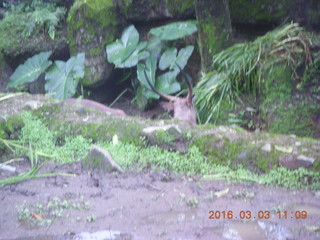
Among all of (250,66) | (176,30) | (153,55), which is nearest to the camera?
(250,66)

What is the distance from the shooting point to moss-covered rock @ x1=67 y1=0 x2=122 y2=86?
7129 millimetres

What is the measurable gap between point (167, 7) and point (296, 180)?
4596 mm

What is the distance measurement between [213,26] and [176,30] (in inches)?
34.7

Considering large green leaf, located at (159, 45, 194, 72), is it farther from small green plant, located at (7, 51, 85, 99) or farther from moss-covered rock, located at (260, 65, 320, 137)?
moss-covered rock, located at (260, 65, 320, 137)

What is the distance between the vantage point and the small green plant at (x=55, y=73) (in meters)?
6.60

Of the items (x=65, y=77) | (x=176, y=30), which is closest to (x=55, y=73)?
(x=65, y=77)

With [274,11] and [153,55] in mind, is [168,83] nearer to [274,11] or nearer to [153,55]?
[153,55]

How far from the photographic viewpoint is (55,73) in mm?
6883

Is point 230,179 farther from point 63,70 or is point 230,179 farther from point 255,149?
point 63,70

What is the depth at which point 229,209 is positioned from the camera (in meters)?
2.58

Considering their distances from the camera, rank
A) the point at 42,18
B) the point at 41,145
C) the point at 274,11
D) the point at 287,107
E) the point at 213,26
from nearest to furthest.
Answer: the point at 41,145
the point at 287,107
the point at 213,26
the point at 274,11
the point at 42,18

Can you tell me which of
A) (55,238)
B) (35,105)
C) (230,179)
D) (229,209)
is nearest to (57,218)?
(55,238)

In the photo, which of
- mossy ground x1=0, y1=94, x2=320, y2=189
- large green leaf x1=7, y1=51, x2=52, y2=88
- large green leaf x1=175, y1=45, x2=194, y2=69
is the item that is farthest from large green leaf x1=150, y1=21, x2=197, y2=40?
mossy ground x1=0, y1=94, x2=320, y2=189
